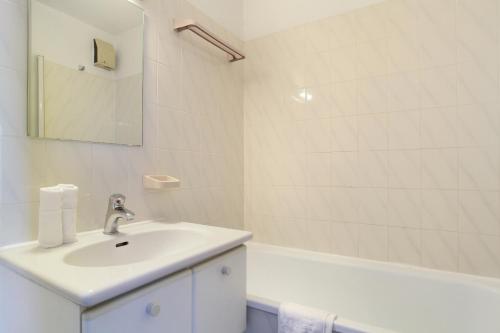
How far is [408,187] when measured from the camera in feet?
5.10

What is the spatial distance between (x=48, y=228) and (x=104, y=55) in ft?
2.45

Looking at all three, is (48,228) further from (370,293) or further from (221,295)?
(370,293)

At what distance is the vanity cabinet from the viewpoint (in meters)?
0.61

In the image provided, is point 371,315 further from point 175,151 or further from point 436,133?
point 175,151

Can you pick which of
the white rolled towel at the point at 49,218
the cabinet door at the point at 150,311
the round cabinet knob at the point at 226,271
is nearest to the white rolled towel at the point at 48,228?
the white rolled towel at the point at 49,218

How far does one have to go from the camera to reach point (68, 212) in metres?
0.93

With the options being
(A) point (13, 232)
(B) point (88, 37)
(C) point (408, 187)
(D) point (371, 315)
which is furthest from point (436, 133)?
(A) point (13, 232)

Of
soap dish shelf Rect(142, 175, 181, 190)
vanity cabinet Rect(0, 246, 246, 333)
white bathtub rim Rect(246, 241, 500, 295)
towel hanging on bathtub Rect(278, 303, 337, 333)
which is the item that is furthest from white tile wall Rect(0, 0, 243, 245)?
towel hanging on bathtub Rect(278, 303, 337, 333)

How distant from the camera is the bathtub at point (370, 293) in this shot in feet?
4.09

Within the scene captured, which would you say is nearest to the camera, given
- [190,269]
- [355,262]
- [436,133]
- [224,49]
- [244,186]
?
[190,269]

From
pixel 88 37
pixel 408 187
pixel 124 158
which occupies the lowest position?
pixel 408 187

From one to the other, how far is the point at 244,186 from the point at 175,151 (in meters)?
0.76

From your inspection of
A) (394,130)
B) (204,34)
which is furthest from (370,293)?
(204,34)

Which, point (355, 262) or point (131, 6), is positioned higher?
point (131, 6)
